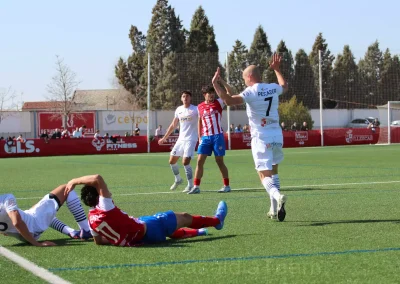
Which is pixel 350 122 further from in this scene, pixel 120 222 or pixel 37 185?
pixel 120 222

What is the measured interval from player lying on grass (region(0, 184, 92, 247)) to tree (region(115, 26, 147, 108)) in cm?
7957

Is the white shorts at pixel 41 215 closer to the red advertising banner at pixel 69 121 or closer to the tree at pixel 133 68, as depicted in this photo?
the red advertising banner at pixel 69 121

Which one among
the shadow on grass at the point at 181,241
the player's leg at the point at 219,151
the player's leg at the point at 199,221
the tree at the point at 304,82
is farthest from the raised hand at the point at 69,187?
the tree at the point at 304,82

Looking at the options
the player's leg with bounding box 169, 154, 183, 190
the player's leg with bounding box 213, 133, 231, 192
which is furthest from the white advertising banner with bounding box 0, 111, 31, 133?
the player's leg with bounding box 213, 133, 231, 192

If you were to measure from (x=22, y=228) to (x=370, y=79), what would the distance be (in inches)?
1997

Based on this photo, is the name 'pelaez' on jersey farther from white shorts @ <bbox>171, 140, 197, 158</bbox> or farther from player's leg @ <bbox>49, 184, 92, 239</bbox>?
white shorts @ <bbox>171, 140, 197, 158</bbox>

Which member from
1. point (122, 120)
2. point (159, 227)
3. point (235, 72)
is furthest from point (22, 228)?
point (122, 120)

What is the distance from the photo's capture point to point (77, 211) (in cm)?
807

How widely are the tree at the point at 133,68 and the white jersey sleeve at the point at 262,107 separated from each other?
257 feet

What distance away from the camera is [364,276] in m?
5.54

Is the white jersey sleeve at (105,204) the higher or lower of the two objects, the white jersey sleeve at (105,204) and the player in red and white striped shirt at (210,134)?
the lower

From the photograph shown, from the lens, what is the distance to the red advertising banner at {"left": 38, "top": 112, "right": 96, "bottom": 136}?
73188 millimetres

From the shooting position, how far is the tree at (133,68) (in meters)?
89.2

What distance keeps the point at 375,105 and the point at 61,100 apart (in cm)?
3561
